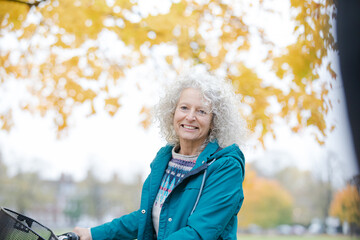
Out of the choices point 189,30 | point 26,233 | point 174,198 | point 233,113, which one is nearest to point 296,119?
point 189,30

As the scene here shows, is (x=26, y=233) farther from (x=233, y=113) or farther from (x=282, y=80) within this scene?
(x=282, y=80)

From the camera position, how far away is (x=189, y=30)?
5.21 meters

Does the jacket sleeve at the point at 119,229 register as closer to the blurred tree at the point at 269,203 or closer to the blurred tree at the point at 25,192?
the blurred tree at the point at 25,192

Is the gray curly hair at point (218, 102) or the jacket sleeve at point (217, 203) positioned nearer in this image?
the jacket sleeve at point (217, 203)

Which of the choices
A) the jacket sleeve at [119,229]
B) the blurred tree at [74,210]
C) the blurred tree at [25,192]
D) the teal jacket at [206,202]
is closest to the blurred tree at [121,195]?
the blurred tree at [74,210]

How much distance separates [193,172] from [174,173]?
301 mm

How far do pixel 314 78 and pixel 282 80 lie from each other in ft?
1.71

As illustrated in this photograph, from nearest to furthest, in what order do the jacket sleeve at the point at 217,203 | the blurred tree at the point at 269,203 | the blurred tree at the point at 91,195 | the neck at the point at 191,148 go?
the jacket sleeve at the point at 217,203 → the neck at the point at 191,148 → the blurred tree at the point at 91,195 → the blurred tree at the point at 269,203

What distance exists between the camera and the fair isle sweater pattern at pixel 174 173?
2.24m

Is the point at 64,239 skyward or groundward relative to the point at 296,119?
groundward

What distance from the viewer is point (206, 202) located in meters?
1.92

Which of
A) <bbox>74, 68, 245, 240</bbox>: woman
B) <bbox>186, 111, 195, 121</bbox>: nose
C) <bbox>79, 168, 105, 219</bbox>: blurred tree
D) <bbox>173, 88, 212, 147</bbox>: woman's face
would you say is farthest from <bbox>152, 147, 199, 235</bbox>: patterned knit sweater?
<bbox>79, 168, 105, 219</bbox>: blurred tree

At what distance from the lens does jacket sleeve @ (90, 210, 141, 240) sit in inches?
95.0

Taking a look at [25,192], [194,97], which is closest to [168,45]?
[194,97]
